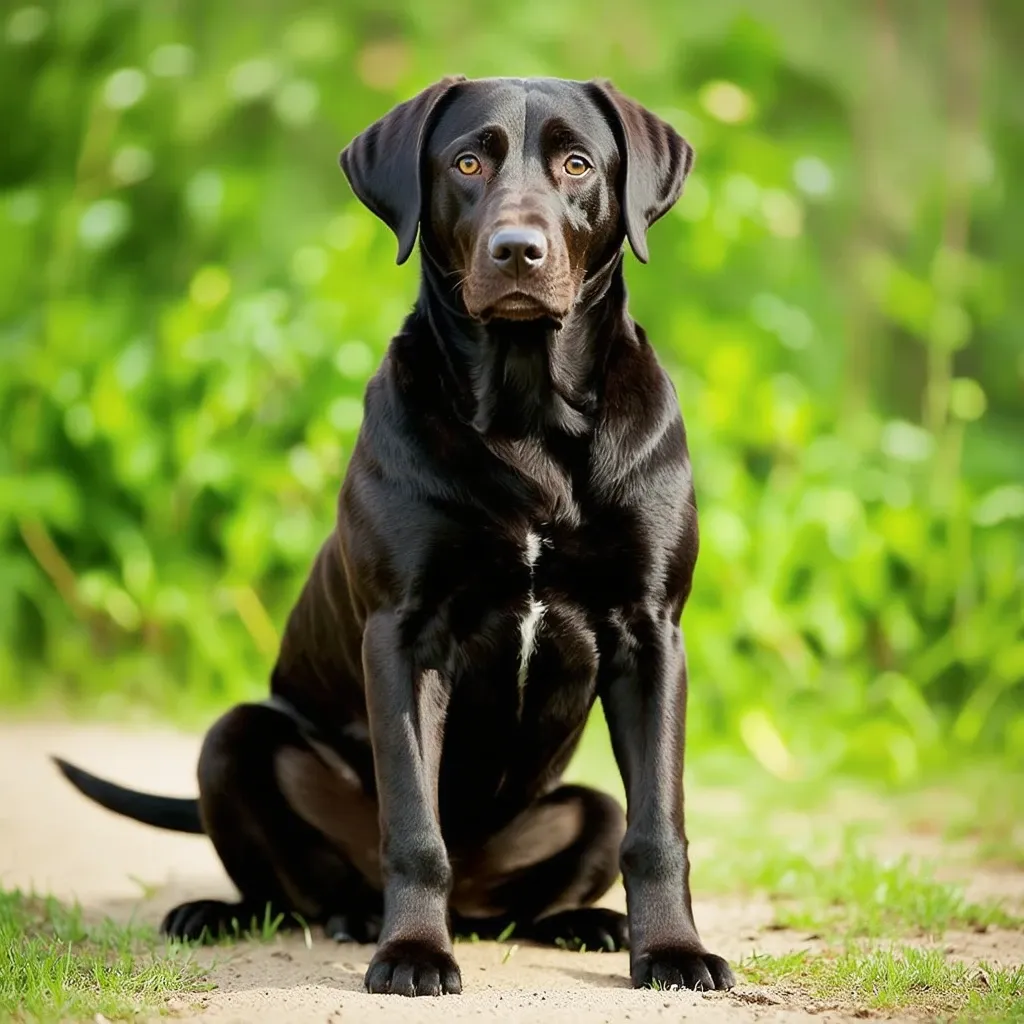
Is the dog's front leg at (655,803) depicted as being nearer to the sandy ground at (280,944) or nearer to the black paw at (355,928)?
the sandy ground at (280,944)

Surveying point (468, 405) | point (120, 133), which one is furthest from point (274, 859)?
point (120, 133)

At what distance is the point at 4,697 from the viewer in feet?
20.8

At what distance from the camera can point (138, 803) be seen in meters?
3.71

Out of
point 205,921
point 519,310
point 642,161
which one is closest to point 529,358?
point 519,310

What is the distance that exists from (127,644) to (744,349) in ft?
9.11

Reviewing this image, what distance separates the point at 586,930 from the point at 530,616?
80 cm

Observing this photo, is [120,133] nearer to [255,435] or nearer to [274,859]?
[255,435]

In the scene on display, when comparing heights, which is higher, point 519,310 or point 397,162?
point 397,162

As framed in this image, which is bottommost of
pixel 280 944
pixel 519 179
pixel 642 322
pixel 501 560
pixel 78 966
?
pixel 280 944

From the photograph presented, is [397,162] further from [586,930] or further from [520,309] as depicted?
[586,930]

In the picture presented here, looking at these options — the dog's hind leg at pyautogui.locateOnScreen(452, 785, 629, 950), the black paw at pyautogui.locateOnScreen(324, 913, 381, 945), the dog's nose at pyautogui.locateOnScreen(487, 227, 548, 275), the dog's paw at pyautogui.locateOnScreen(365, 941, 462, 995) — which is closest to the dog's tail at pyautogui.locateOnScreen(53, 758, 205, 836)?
the black paw at pyautogui.locateOnScreen(324, 913, 381, 945)

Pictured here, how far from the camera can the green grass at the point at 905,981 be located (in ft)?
8.85

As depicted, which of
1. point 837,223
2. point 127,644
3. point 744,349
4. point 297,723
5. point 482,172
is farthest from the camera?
point 837,223

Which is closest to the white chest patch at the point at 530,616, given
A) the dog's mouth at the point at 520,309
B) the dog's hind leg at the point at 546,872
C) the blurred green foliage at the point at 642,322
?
the dog's mouth at the point at 520,309
